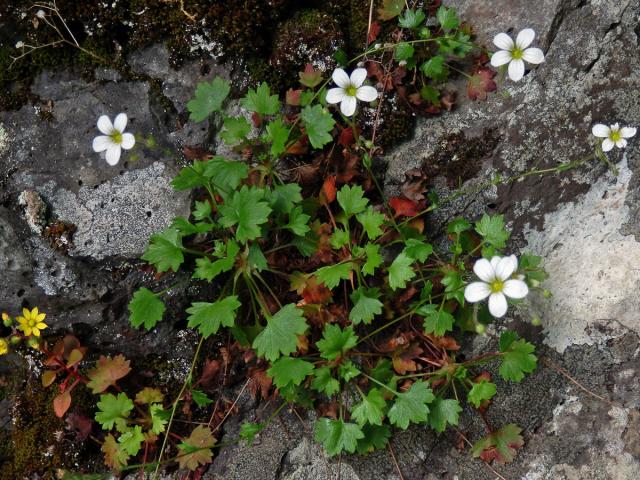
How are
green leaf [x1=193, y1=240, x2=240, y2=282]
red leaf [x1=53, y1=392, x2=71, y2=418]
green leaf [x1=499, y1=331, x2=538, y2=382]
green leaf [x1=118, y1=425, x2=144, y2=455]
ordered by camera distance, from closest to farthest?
green leaf [x1=499, y1=331, x2=538, y2=382] < green leaf [x1=193, y1=240, x2=240, y2=282] < green leaf [x1=118, y1=425, x2=144, y2=455] < red leaf [x1=53, y1=392, x2=71, y2=418]

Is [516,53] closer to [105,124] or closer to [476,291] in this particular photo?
[476,291]

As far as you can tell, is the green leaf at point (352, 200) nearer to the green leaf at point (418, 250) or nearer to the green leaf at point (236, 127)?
the green leaf at point (418, 250)

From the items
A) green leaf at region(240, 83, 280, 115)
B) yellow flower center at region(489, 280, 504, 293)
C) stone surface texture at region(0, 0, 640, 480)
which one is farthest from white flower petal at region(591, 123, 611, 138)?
green leaf at region(240, 83, 280, 115)

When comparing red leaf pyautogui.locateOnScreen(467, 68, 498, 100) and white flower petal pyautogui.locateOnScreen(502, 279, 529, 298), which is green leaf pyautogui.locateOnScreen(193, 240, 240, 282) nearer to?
white flower petal pyautogui.locateOnScreen(502, 279, 529, 298)

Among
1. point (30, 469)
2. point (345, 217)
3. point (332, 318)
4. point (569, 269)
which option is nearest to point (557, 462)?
point (569, 269)

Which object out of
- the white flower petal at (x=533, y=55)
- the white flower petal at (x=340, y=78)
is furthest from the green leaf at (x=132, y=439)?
the white flower petal at (x=533, y=55)

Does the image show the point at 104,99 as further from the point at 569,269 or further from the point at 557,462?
the point at 557,462
